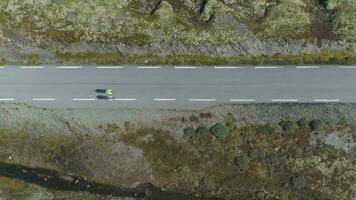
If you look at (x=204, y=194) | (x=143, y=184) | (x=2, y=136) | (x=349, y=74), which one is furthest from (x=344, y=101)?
(x=2, y=136)

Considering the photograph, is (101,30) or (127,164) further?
(101,30)

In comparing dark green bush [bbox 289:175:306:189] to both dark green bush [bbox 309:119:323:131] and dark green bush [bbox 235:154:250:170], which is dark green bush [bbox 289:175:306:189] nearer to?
dark green bush [bbox 235:154:250:170]

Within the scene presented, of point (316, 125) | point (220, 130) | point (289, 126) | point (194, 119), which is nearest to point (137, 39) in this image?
point (194, 119)

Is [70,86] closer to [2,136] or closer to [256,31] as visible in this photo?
[2,136]

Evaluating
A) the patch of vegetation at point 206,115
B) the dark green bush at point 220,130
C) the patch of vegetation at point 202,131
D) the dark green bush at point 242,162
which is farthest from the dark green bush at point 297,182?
the patch of vegetation at point 206,115

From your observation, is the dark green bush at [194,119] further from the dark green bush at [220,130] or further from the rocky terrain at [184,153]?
the dark green bush at [220,130]

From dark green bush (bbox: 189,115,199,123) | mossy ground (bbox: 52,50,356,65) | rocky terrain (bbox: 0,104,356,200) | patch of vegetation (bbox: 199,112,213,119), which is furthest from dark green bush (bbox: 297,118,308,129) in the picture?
dark green bush (bbox: 189,115,199,123)
